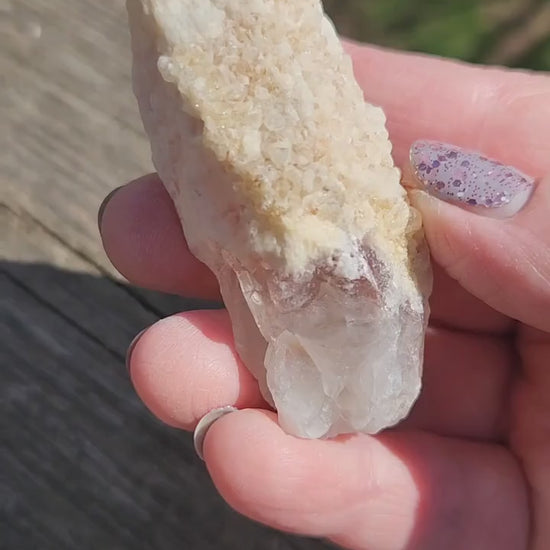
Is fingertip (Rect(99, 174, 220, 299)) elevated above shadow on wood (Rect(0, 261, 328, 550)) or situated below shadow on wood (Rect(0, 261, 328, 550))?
above

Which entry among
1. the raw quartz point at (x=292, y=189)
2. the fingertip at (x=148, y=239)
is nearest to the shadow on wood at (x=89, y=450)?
the fingertip at (x=148, y=239)

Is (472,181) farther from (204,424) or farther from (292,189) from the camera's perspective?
(204,424)

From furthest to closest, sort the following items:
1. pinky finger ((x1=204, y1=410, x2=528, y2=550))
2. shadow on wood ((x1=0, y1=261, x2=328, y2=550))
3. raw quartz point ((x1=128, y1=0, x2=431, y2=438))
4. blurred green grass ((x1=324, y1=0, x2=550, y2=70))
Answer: blurred green grass ((x1=324, y1=0, x2=550, y2=70)) < shadow on wood ((x1=0, y1=261, x2=328, y2=550)) < pinky finger ((x1=204, y1=410, x2=528, y2=550)) < raw quartz point ((x1=128, y1=0, x2=431, y2=438))

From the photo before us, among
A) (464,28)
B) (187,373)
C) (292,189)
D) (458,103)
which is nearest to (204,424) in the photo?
(187,373)

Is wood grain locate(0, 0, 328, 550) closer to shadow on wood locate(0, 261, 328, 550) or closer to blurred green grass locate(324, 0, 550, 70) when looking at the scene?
shadow on wood locate(0, 261, 328, 550)

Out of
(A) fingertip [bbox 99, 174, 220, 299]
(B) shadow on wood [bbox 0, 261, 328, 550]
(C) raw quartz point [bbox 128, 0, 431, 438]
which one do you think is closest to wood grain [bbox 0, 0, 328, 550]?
(B) shadow on wood [bbox 0, 261, 328, 550]

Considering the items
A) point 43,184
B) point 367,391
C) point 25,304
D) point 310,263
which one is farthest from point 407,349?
point 43,184

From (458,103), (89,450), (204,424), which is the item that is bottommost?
(89,450)
